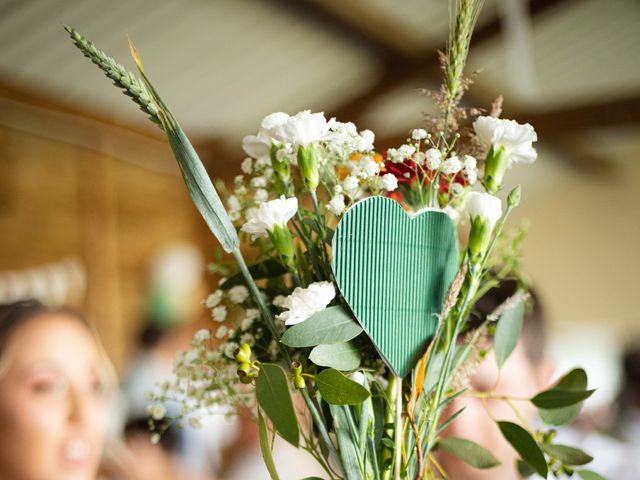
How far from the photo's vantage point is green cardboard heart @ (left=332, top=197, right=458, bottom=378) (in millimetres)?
740

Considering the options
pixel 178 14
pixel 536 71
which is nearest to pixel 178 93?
pixel 178 14

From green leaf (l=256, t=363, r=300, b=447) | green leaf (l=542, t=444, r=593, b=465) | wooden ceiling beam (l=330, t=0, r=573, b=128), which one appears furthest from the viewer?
wooden ceiling beam (l=330, t=0, r=573, b=128)

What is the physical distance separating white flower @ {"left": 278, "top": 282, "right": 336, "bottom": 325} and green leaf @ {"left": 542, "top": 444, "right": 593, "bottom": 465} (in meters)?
0.39

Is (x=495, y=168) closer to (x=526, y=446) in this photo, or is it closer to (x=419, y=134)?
(x=419, y=134)

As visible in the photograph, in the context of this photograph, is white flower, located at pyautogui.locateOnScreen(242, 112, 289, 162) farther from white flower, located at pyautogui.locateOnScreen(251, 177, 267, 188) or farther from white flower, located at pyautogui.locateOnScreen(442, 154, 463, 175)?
white flower, located at pyautogui.locateOnScreen(442, 154, 463, 175)

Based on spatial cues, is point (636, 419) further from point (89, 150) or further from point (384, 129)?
point (384, 129)

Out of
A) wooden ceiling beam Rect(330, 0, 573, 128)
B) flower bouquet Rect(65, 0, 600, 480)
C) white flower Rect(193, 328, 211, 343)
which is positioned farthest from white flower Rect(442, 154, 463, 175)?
wooden ceiling beam Rect(330, 0, 573, 128)

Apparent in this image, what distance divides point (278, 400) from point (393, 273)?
0.64ft

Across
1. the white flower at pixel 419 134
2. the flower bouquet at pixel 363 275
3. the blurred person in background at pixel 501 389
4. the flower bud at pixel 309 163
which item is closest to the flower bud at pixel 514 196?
Result: the flower bouquet at pixel 363 275

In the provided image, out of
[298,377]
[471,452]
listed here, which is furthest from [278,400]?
[471,452]

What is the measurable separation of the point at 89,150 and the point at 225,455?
2.18 m

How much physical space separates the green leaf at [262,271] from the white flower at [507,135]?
0.29 metres

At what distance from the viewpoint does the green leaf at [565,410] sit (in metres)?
0.86

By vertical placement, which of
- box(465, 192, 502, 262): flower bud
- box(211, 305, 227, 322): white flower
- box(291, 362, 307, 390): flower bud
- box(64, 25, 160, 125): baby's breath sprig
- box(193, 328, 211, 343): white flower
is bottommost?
box(291, 362, 307, 390): flower bud
